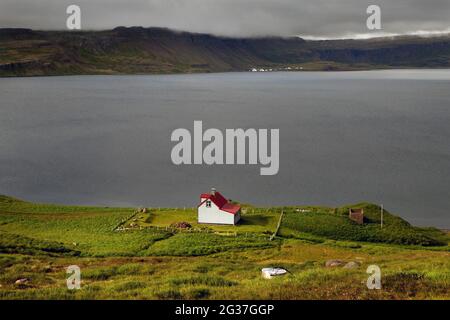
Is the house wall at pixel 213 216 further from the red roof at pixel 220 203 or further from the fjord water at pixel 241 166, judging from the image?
the fjord water at pixel 241 166

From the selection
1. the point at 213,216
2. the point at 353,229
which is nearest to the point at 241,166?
the point at 213,216

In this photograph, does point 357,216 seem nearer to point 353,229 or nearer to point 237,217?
point 353,229

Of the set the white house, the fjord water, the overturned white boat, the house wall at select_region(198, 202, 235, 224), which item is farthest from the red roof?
the overturned white boat

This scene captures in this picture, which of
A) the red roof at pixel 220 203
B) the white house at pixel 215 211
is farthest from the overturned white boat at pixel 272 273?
the red roof at pixel 220 203

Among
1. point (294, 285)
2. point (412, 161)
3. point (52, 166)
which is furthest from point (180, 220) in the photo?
point (412, 161)
